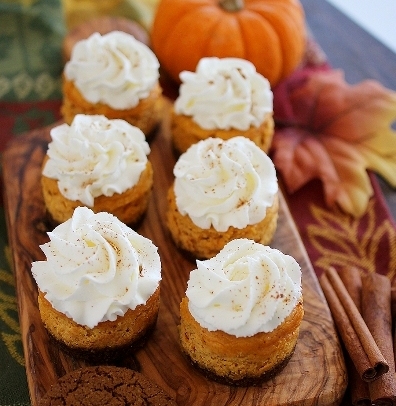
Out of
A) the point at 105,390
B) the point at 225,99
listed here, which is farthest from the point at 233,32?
the point at 105,390

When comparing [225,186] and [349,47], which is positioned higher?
[225,186]

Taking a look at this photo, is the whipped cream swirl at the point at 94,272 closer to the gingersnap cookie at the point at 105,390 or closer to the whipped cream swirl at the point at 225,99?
the gingersnap cookie at the point at 105,390

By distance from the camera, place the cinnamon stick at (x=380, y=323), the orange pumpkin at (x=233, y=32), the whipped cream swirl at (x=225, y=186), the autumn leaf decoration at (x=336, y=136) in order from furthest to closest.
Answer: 1. the orange pumpkin at (x=233, y=32)
2. the autumn leaf decoration at (x=336, y=136)
3. the whipped cream swirl at (x=225, y=186)
4. the cinnamon stick at (x=380, y=323)

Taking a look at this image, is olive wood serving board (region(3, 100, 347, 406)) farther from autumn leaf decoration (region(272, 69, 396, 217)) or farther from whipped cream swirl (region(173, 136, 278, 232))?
autumn leaf decoration (region(272, 69, 396, 217))

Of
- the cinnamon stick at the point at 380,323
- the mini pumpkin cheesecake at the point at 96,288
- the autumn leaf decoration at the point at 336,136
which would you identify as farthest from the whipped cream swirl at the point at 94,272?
the autumn leaf decoration at the point at 336,136

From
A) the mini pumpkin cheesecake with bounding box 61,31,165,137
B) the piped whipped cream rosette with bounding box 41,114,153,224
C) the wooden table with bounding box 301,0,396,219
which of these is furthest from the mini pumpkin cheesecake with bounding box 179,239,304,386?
the wooden table with bounding box 301,0,396,219

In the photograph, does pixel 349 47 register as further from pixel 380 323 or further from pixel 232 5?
pixel 380 323
